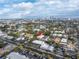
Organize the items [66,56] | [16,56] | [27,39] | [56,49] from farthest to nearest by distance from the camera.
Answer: [27,39], [56,49], [66,56], [16,56]

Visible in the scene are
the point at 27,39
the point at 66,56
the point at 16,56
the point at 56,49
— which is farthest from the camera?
the point at 27,39

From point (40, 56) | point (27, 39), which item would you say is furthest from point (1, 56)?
point (27, 39)

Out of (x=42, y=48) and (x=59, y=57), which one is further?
(x=42, y=48)

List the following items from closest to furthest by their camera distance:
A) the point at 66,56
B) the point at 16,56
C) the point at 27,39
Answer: the point at 16,56
the point at 66,56
the point at 27,39

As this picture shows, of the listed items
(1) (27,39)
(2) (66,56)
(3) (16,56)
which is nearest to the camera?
(3) (16,56)

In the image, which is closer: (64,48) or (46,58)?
(46,58)

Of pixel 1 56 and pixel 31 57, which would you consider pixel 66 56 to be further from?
pixel 1 56

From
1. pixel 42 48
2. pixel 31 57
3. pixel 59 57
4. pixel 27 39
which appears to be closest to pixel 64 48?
pixel 42 48

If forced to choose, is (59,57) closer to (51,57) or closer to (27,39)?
(51,57)

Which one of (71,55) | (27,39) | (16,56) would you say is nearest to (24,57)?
(16,56)
